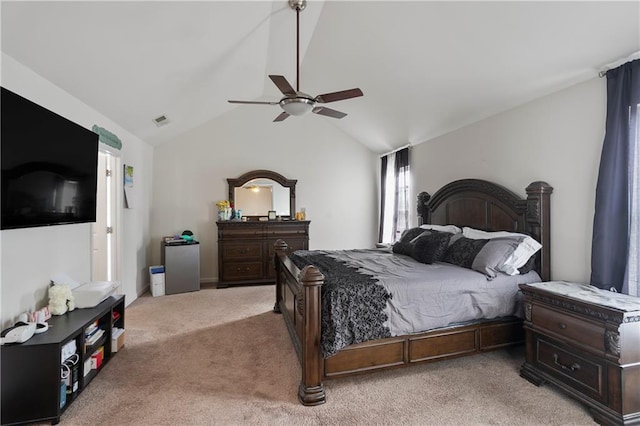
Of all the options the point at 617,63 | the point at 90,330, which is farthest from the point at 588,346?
the point at 90,330

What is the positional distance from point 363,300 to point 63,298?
232 centimetres

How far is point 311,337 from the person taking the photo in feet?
7.21

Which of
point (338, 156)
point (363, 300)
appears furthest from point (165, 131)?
point (363, 300)

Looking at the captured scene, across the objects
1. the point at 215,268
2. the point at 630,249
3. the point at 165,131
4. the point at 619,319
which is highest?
the point at 165,131

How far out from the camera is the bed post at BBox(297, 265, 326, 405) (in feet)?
7.18

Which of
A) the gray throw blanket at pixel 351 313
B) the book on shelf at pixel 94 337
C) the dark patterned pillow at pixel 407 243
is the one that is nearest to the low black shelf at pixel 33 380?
the book on shelf at pixel 94 337

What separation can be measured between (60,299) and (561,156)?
4401mm

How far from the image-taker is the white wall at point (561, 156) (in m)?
2.67

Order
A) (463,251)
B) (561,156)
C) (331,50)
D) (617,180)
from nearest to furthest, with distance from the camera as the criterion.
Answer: (617,180) < (561,156) < (463,251) < (331,50)

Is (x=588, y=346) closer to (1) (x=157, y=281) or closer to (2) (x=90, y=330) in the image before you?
(2) (x=90, y=330)

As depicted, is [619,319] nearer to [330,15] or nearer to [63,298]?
[330,15]

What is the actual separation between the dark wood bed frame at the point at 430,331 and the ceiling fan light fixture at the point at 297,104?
1.42m

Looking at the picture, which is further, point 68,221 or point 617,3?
point 68,221

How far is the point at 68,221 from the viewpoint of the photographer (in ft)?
8.40
